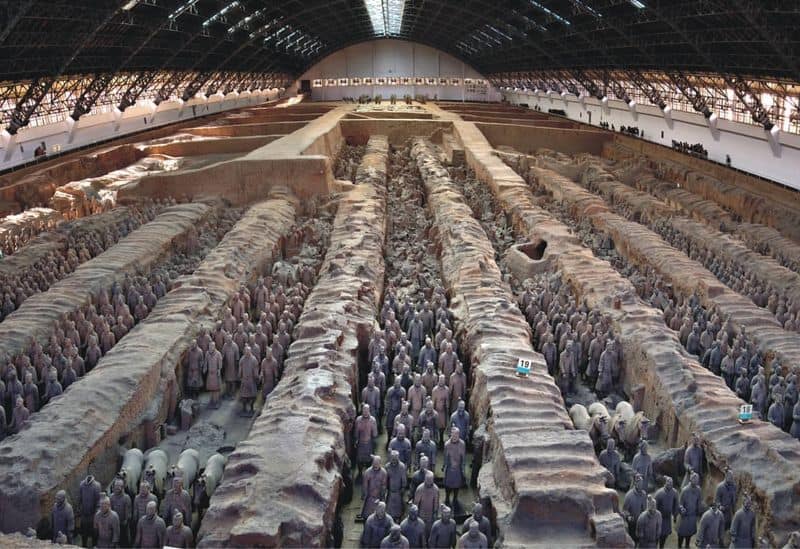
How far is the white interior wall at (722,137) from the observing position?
1911 centimetres

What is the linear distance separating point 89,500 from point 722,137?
72.6ft

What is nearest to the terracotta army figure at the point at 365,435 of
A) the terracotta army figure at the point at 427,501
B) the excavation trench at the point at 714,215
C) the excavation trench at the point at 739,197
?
the terracotta army figure at the point at 427,501

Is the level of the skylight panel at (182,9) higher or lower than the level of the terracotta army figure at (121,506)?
higher

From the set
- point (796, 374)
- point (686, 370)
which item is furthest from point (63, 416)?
point (796, 374)

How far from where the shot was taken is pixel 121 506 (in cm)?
543

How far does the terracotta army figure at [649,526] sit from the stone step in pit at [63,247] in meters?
8.28

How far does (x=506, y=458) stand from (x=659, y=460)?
1712 mm

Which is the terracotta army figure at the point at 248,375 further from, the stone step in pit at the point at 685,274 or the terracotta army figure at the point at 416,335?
the stone step in pit at the point at 685,274

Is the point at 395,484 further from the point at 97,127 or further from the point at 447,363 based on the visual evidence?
the point at 97,127

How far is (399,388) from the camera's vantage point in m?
7.12

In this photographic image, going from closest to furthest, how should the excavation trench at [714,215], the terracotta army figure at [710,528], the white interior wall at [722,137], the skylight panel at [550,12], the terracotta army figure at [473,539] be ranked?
the terracotta army figure at [473,539] < the terracotta army figure at [710,528] < the excavation trench at [714,215] < the white interior wall at [722,137] < the skylight panel at [550,12]

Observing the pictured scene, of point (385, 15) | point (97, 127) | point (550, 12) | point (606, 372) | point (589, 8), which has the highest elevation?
point (385, 15)

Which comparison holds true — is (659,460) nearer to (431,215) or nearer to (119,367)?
(119,367)

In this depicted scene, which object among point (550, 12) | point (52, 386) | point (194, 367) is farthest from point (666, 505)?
point (550, 12)
